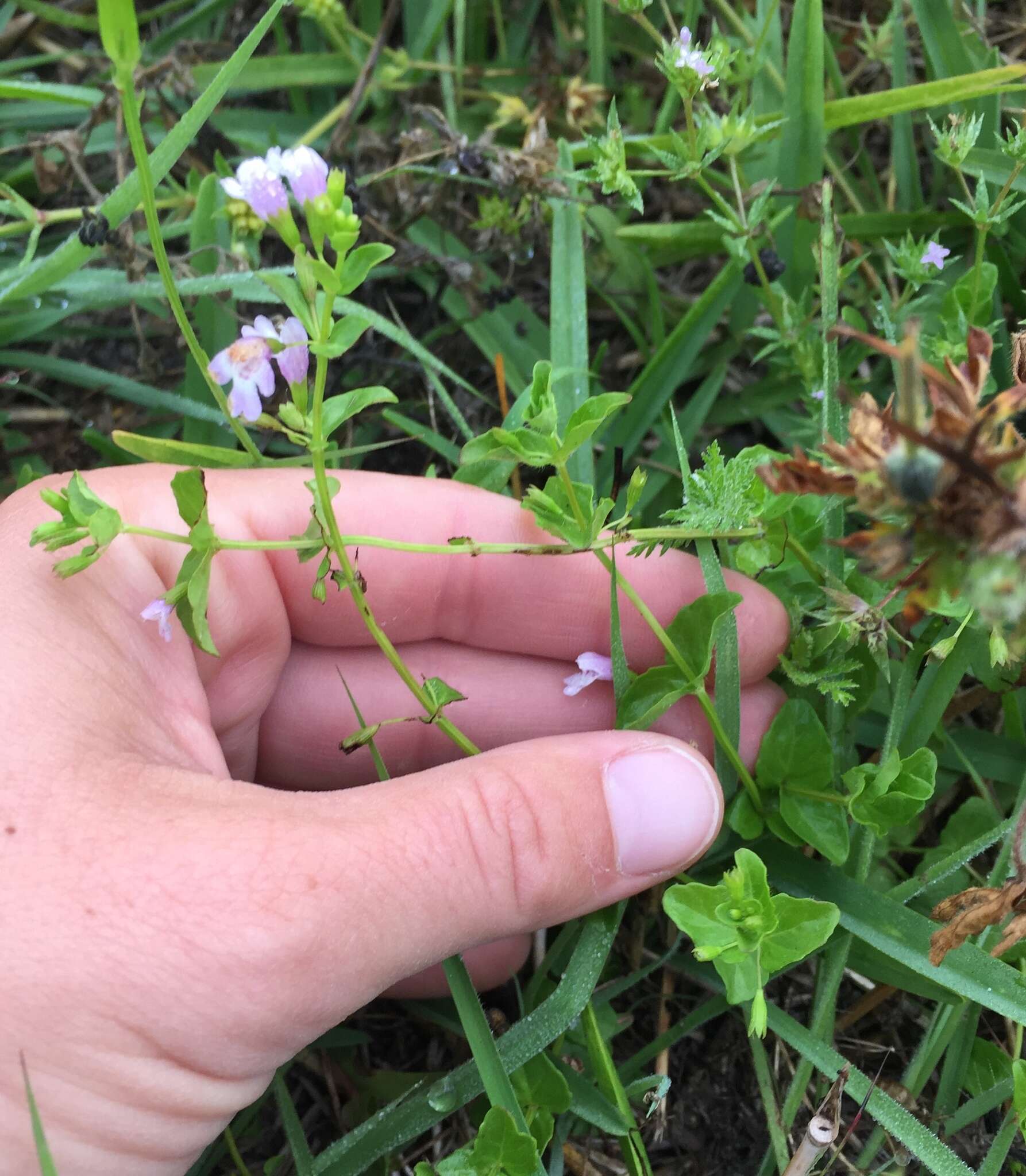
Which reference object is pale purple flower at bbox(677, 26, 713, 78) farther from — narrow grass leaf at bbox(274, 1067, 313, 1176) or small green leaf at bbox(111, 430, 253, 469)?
narrow grass leaf at bbox(274, 1067, 313, 1176)

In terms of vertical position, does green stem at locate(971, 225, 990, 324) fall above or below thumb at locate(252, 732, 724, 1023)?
above

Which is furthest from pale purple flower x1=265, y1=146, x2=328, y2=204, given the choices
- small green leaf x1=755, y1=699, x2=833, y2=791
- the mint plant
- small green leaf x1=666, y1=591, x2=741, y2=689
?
small green leaf x1=755, y1=699, x2=833, y2=791

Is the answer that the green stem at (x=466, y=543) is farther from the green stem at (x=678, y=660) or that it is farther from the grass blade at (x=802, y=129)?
the grass blade at (x=802, y=129)

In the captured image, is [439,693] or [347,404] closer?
[347,404]

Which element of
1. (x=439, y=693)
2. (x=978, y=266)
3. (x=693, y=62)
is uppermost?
(x=693, y=62)

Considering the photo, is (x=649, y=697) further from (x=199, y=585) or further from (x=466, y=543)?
(x=199, y=585)

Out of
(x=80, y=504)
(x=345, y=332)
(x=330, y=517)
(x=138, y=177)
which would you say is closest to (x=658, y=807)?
(x=330, y=517)

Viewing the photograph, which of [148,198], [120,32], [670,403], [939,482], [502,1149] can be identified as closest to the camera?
[939,482]
